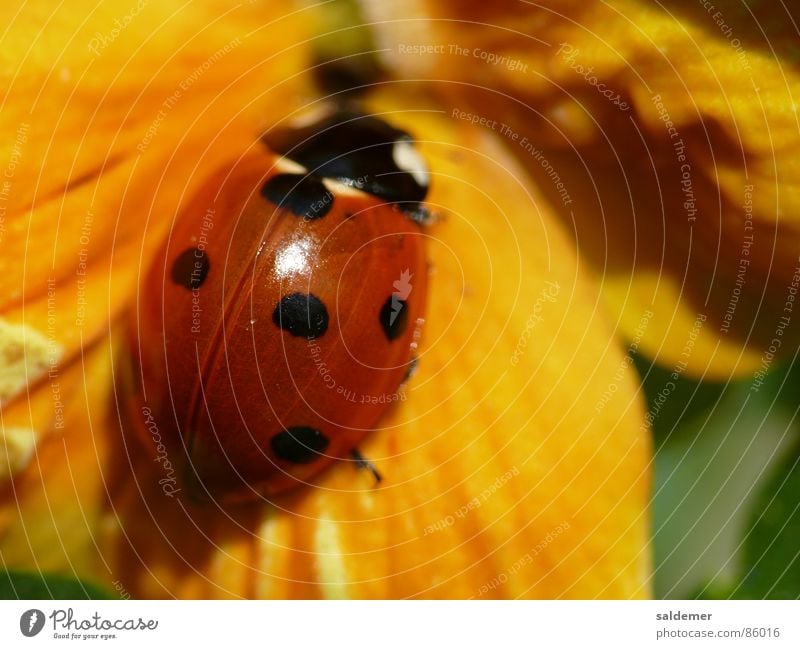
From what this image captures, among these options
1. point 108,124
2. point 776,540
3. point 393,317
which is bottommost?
point 776,540

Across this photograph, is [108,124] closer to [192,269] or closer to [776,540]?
[192,269]

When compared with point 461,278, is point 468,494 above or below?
below

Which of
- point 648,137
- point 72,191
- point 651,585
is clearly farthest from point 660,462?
point 72,191

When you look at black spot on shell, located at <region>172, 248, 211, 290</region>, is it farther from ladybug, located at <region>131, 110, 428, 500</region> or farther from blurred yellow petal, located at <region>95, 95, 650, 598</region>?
blurred yellow petal, located at <region>95, 95, 650, 598</region>

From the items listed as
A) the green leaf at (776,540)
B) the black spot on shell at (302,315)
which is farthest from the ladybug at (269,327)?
the green leaf at (776,540)

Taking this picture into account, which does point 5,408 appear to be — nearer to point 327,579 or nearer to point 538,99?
point 327,579

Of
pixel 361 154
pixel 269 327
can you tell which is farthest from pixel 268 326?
pixel 361 154

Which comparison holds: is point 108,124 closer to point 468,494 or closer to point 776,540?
point 468,494

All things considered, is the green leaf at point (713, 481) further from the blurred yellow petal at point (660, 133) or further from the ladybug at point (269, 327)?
the ladybug at point (269, 327)
